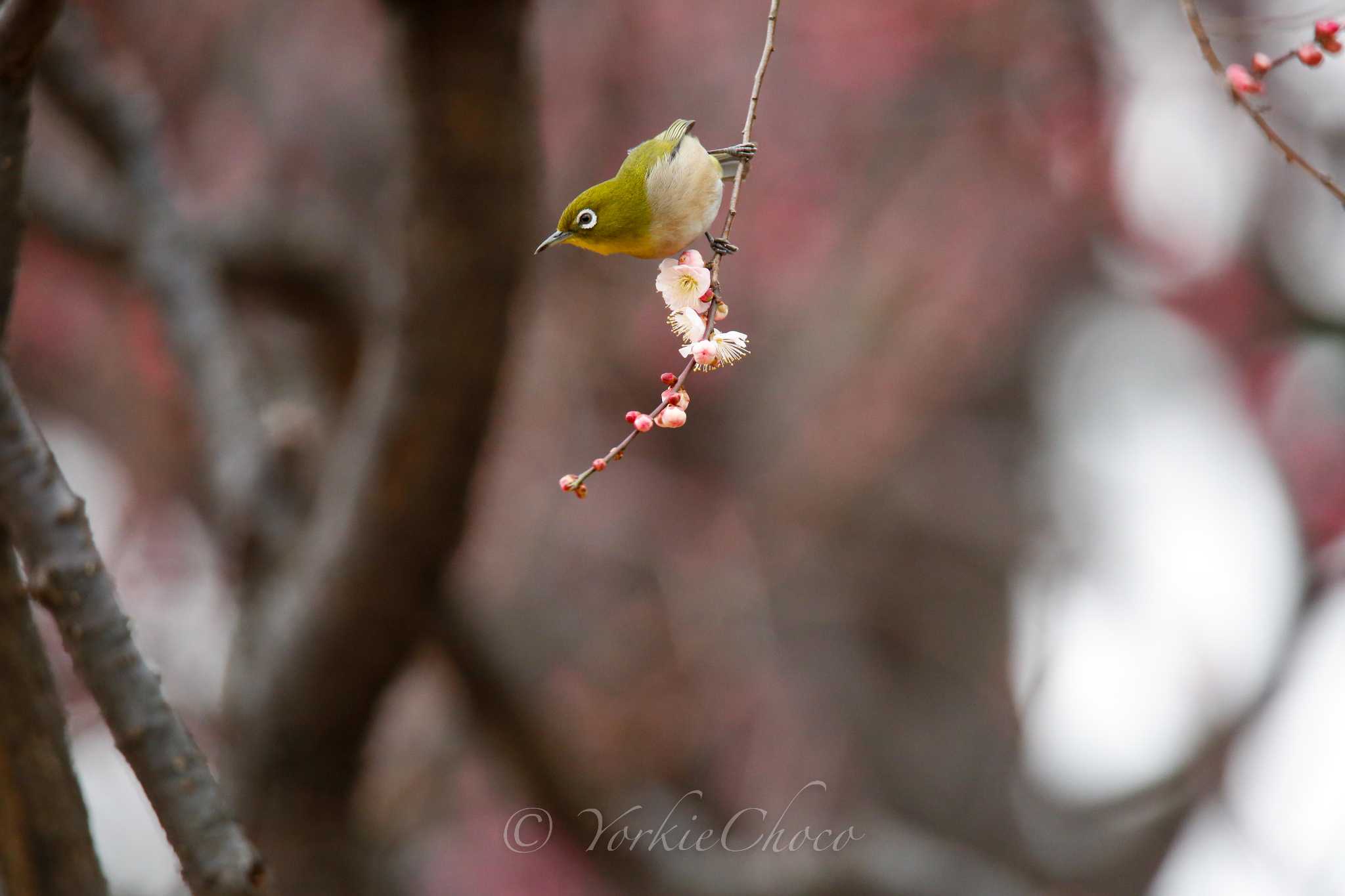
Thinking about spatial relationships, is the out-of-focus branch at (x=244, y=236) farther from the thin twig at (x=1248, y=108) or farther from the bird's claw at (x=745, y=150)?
the thin twig at (x=1248, y=108)

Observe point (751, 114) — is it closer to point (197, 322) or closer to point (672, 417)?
point (672, 417)

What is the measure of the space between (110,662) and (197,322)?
7.70ft

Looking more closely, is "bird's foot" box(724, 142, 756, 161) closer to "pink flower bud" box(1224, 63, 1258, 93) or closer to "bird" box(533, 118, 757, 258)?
"bird" box(533, 118, 757, 258)

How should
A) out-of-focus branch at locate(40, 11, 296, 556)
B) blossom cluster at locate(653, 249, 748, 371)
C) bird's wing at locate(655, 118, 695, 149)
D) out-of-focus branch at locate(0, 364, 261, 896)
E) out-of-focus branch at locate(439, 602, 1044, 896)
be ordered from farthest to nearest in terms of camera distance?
out-of-focus branch at locate(439, 602, 1044, 896) < out-of-focus branch at locate(40, 11, 296, 556) < out-of-focus branch at locate(0, 364, 261, 896) < bird's wing at locate(655, 118, 695, 149) < blossom cluster at locate(653, 249, 748, 371)

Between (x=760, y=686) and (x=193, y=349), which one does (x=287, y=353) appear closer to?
(x=193, y=349)

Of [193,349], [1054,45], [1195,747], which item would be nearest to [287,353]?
[193,349]

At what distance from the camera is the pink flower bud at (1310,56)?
74cm

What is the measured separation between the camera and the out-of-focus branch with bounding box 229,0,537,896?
2059 millimetres

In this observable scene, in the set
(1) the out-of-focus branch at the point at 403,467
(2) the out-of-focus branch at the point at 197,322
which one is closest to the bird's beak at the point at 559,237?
(1) the out-of-focus branch at the point at 403,467

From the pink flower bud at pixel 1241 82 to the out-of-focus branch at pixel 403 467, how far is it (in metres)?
1.49

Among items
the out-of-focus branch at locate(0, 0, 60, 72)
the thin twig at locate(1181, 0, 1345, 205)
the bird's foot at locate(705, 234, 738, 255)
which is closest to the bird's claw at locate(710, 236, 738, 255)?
the bird's foot at locate(705, 234, 738, 255)

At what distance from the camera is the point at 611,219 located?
0.84m

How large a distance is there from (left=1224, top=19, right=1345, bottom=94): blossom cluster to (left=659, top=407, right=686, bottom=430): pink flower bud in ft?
1.44

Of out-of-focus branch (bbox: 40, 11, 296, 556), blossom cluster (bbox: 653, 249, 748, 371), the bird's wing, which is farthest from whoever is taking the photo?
out-of-focus branch (bbox: 40, 11, 296, 556)
